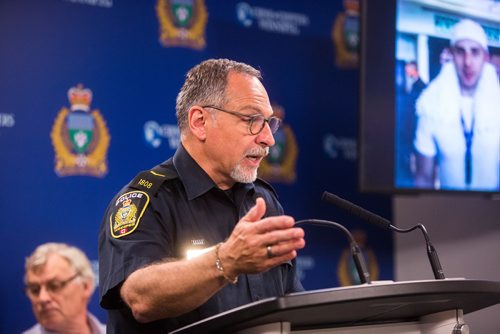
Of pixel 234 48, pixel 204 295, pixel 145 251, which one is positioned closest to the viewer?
pixel 204 295

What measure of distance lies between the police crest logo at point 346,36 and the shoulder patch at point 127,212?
2.38 m

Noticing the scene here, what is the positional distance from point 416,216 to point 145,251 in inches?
107

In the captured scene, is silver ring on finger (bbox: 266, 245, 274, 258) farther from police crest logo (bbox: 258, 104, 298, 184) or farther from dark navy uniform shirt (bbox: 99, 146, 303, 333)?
police crest logo (bbox: 258, 104, 298, 184)

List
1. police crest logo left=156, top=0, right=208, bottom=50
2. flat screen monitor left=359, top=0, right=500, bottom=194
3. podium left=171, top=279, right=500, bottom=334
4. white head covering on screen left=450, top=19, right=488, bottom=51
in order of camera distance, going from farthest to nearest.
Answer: white head covering on screen left=450, top=19, right=488, bottom=51 < flat screen monitor left=359, top=0, right=500, bottom=194 < police crest logo left=156, top=0, right=208, bottom=50 < podium left=171, top=279, right=500, bottom=334

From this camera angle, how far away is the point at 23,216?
122 inches

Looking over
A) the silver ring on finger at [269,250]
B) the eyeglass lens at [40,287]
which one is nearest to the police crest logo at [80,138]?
the eyeglass lens at [40,287]

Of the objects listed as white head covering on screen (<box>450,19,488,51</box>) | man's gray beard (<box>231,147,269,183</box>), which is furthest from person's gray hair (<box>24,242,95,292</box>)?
white head covering on screen (<box>450,19,488,51</box>)

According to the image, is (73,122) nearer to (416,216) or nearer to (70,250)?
(70,250)

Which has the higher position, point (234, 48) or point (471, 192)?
point (234, 48)

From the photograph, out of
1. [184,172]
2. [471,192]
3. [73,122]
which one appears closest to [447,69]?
[471,192]

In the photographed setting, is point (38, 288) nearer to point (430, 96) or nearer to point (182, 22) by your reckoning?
point (182, 22)

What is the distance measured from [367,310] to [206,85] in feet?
3.33

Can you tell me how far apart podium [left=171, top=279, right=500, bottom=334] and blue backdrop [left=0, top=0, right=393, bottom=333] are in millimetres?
1714

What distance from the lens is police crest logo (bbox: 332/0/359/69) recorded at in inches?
167
